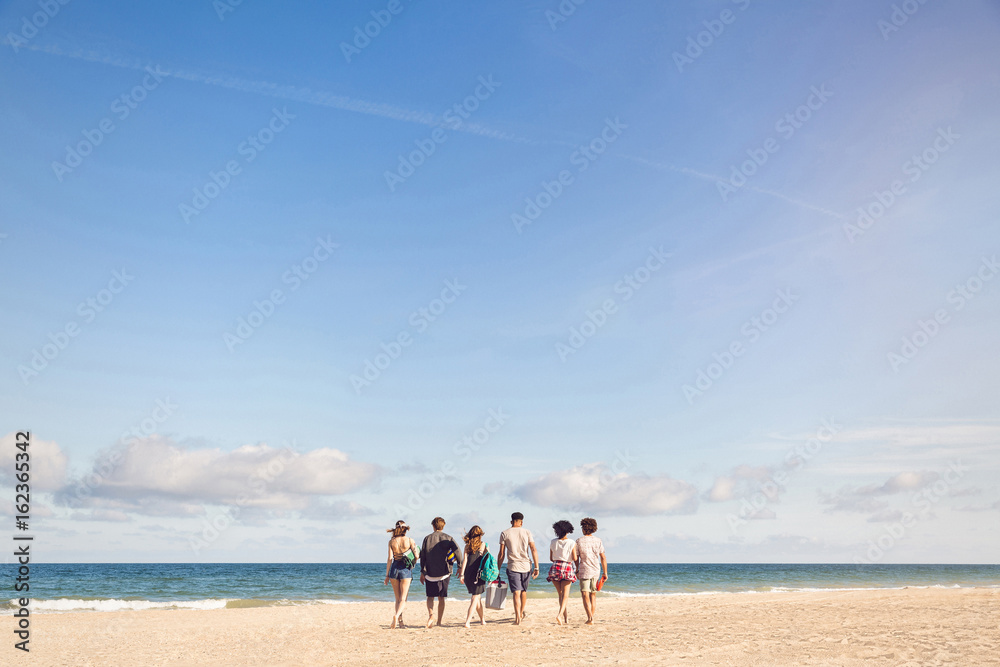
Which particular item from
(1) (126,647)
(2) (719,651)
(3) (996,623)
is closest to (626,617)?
(2) (719,651)

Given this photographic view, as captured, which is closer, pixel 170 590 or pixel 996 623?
pixel 996 623

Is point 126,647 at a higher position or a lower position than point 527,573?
lower

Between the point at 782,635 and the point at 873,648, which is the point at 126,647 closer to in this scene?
the point at 782,635

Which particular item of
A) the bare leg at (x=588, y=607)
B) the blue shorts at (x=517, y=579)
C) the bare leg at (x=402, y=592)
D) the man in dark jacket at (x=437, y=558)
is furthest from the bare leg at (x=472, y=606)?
the bare leg at (x=588, y=607)

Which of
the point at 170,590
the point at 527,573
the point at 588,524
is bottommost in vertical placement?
the point at 170,590

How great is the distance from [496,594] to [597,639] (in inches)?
95.0

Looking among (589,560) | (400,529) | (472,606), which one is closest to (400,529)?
(400,529)

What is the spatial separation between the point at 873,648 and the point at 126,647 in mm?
13064

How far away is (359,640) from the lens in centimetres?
1311

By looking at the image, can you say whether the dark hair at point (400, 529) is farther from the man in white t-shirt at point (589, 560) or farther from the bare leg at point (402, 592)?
the man in white t-shirt at point (589, 560)

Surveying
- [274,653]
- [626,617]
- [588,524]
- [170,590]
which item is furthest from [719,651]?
[170,590]

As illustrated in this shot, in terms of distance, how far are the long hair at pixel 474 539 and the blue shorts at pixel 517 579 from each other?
2.50 ft

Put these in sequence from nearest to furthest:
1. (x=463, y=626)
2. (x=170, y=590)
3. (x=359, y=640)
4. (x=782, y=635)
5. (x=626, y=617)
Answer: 1. (x=782, y=635)
2. (x=359, y=640)
3. (x=463, y=626)
4. (x=626, y=617)
5. (x=170, y=590)

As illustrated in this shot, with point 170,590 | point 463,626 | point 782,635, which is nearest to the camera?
point 782,635
